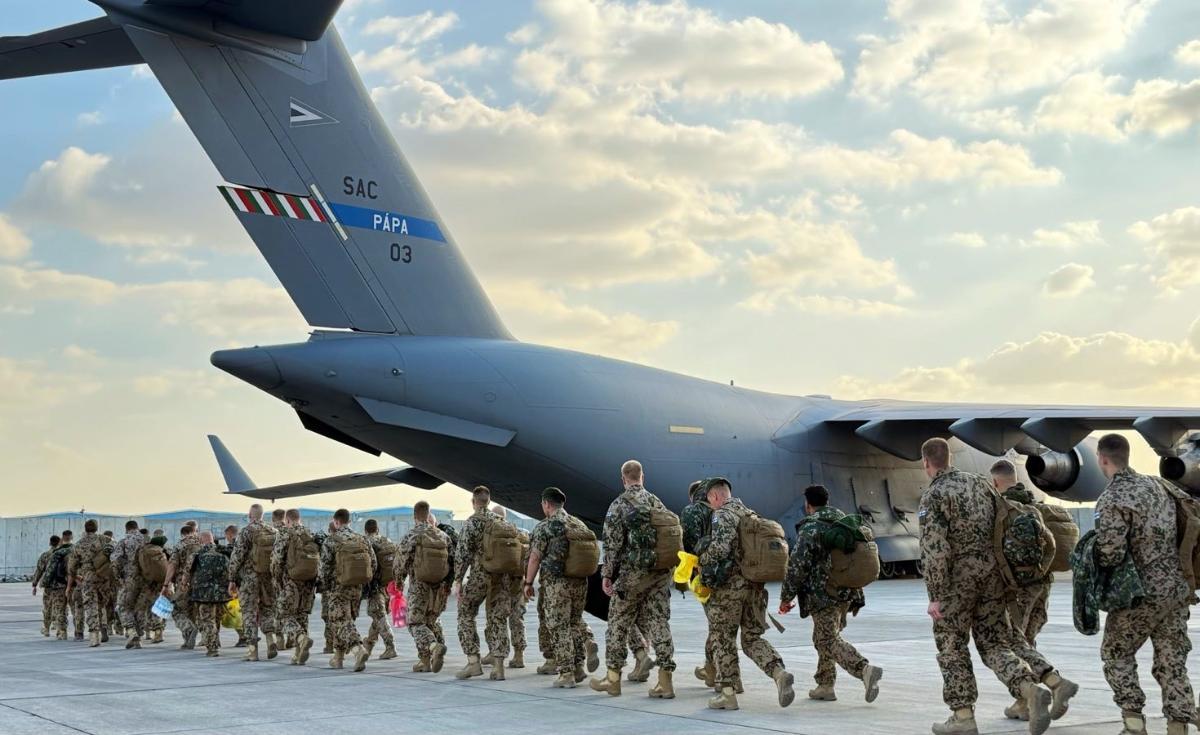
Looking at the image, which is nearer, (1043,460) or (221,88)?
(221,88)

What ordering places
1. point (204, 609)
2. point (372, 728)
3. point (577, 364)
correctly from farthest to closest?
point (577, 364) → point (204, 609) → point (372, 728)

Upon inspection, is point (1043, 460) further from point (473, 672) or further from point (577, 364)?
point (473, 672)

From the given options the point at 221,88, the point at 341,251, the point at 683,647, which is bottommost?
the point at 683,647

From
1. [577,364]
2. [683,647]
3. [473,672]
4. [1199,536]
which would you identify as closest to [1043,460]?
[577,364]

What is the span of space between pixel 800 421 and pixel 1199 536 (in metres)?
14.1

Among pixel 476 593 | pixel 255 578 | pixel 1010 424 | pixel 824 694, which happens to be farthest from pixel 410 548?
pixel 1010 424

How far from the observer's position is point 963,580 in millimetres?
6457

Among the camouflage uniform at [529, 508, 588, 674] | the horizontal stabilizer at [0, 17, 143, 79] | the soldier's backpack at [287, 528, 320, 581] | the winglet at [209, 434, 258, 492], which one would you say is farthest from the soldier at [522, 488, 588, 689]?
the winglet at [209, 434, 258, 492]

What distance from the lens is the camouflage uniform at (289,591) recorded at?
11070 millimetres

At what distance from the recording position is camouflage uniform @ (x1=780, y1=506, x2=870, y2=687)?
7.55 meters

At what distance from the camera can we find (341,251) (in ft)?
48.1

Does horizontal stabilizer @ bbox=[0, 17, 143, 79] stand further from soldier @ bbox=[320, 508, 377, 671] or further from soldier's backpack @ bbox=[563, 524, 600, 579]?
soldier's backpack @ bbox=[563, 524, 600, 579]

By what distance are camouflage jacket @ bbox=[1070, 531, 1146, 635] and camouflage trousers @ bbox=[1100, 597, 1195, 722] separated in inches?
3.0

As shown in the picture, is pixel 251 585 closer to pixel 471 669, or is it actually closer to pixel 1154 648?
pixel 471 669
